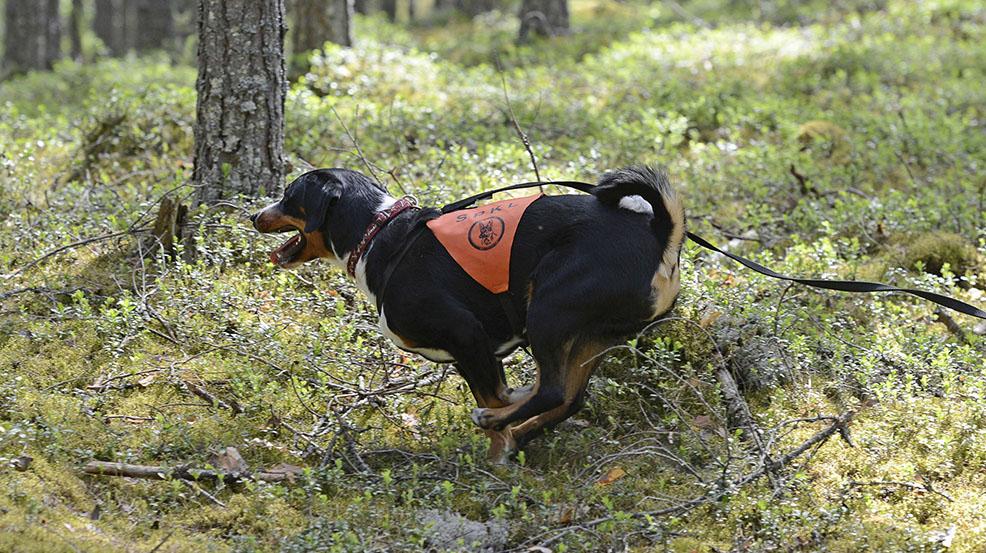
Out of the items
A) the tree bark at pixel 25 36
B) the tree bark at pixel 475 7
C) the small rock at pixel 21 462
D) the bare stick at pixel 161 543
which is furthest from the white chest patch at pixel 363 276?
the tree bark at pixel 475 7

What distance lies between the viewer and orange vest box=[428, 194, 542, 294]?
507cm

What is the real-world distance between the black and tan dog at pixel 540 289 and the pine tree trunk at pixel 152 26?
53.6 feet

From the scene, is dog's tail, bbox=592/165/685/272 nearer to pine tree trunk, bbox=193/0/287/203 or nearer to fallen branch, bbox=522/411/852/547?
fallen branch, bbox=522/411/852/547

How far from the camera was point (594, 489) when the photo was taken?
4836mm

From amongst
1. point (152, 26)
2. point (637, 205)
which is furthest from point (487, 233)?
point (152, 26)

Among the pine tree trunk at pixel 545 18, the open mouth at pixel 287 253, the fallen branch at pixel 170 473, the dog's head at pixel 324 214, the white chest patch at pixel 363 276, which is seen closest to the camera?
the fallen branch at pixel 170 473

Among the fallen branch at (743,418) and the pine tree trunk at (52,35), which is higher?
the fallen branch at (743,418)

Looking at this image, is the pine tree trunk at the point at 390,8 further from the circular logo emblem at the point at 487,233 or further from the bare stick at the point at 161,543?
the bare stick at the point at 161,543

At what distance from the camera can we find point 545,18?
54.0 feet

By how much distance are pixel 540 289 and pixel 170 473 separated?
77.5 inches

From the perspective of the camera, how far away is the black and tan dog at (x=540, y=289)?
4.89 meters

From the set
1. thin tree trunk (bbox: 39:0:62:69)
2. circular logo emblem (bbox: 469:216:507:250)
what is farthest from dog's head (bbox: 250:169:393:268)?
thin tree trunk (bbox: 39:0:62:69)

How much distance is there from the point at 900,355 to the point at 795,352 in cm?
58

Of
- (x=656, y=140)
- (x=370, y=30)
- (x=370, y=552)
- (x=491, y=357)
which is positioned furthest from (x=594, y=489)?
(x=370, y=30)
